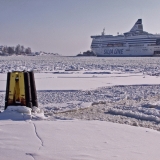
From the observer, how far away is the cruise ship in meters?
88.2

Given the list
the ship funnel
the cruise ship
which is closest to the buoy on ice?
the cruise ship

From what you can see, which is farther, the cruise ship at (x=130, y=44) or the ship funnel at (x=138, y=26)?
the ship funnel at (x=138, y=26)

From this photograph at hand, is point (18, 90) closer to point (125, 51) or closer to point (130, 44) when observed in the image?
point (130, 44)

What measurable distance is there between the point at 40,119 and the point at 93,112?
152 cm

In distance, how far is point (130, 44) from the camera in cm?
9138

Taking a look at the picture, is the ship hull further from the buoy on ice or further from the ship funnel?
the buoy on ice

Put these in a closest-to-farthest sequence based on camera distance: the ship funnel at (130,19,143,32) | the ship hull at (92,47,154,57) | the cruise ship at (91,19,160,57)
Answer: the cruise ship at (91,19,160,57) < the ship hull at (92,47,154,57) < the ship funnel at (130,19,143,32)

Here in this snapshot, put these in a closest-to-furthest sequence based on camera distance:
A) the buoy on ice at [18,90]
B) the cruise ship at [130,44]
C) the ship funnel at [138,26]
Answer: the buoy on ice at [18,90], the cruise ship at [130,44], the ship funnel at [138,26]

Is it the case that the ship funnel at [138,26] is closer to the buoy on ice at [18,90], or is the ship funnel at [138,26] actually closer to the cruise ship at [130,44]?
the cruise ship at [130,44]

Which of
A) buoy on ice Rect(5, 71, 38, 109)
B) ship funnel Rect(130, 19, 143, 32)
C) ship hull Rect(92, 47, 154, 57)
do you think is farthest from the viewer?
ship funnel Rect(130, 19, 143, 32)

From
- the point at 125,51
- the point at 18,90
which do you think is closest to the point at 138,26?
the point at 125,51

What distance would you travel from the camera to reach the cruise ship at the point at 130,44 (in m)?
88.2

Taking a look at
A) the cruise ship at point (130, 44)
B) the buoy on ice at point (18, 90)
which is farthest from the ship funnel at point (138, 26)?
the buoy on ice at point (18, 90)

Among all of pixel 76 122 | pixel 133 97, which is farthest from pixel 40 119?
pixel 133 97
